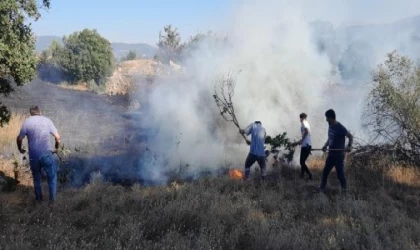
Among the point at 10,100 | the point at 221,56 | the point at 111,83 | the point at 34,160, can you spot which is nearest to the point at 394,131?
the point at 221,56

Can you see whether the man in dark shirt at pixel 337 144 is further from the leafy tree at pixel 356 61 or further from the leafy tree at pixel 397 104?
the leafy tree at pixel 356 61

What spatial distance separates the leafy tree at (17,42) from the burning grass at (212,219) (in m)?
Answer: 2.14

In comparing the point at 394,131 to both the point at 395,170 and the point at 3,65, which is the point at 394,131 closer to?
the point at 395,170

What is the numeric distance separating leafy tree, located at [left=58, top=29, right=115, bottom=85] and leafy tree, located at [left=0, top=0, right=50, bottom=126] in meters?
31.0

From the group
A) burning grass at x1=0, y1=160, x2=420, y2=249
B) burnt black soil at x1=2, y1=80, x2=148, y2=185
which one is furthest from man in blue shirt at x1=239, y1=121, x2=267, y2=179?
burnt black soil at x1=2, y1=80, x2=148, y2=185

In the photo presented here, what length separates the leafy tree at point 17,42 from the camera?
251 inches

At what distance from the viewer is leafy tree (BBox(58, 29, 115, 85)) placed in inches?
1452

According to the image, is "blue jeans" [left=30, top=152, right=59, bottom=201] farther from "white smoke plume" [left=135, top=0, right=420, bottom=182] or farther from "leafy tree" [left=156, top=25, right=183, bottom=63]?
"leafy tree" [left=156, top=25, right=183, bottom=63]

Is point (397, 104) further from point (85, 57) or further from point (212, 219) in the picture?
point (85, 57)

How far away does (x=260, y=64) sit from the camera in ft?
43.1

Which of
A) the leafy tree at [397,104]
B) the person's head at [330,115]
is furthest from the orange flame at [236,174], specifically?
the leafy tree at [397,104]

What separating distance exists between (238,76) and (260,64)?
0.88 m

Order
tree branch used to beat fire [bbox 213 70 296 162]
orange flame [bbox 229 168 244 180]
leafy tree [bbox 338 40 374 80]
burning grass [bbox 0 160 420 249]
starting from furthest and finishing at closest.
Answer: leafy tree [bbox 338 40 374 80], tree branch used to beat fire [bbox 213 70 296 162], orange flame [bbox 229 168 244 180], burning grass [bbox 0 160 420 249]

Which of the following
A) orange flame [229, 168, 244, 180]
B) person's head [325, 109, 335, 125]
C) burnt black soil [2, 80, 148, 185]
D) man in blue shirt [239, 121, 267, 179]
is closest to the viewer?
person's head [325, 109, 335, 125]
